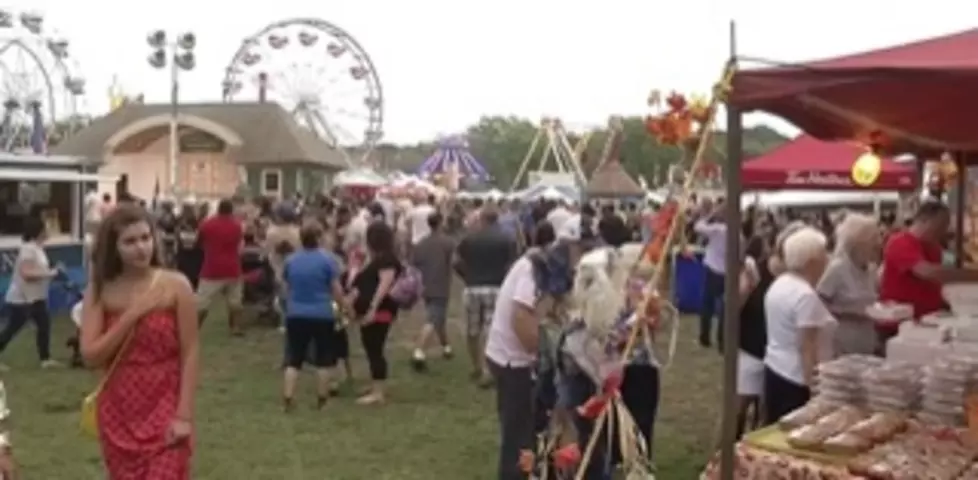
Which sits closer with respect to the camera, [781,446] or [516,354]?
[781,446]

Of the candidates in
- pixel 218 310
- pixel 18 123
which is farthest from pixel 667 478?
pixel 18 123

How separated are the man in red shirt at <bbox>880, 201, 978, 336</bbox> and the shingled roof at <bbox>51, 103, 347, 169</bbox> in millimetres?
36185

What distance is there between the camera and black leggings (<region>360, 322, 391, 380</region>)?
403 inches

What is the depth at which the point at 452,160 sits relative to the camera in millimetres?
58969

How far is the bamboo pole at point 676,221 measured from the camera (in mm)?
4496

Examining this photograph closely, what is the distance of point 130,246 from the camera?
4.63 meters

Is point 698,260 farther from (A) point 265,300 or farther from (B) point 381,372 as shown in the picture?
(B) point 381,372

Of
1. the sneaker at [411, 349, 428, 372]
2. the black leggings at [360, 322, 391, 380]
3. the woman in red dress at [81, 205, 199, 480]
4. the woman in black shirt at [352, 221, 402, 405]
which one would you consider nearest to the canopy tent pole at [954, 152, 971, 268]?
the woman in black shirt at [352, 221, 402, 405]

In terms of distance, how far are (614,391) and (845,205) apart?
79.4 feet

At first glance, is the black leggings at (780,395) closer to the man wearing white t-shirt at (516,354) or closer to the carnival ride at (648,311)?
the carnival ride at (648,311)

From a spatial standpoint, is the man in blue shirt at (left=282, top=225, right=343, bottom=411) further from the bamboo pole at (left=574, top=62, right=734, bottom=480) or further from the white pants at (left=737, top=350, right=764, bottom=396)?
the bamboo pole at (left=574, top=62, right=734, bottom=480)

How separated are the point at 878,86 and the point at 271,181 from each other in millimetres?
40775

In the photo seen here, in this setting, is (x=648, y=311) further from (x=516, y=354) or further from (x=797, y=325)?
(x=516, y=354)

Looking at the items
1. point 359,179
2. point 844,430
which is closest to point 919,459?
point 844,430
